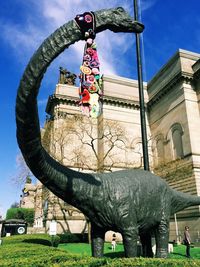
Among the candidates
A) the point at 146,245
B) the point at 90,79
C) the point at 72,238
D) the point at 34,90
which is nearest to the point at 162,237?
the point at 146,245

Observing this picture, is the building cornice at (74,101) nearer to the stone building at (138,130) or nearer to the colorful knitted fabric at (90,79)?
the stone building at (138,130)

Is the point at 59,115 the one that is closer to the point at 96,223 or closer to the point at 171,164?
the point at 171,164

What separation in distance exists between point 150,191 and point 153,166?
27955 mm

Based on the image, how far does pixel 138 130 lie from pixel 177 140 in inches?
255

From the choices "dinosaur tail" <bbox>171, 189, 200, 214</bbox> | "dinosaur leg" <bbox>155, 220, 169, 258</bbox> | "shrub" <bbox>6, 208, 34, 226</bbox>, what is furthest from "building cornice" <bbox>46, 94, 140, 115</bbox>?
"shrub" <bbox>6, 208, 34, 226</bbox>

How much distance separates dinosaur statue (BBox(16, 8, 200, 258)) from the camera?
3.96 m

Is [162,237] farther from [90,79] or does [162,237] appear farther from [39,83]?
[39,83]

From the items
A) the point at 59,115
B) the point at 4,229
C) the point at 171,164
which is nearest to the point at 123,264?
the point at 171,164

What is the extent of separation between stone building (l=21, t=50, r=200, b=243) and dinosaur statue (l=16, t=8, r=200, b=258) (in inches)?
754

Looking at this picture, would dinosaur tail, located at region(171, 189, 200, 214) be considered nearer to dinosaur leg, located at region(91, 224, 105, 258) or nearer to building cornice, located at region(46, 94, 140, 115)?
dinosaur leg, located at region(91, 224, 105, 258)

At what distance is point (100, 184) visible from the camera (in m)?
5.27

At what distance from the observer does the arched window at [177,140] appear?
101 feet

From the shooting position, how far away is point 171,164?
30.0 metres

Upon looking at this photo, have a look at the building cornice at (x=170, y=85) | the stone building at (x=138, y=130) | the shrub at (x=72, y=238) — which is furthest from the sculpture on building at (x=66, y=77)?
the shrub at (x=72, y=238)
